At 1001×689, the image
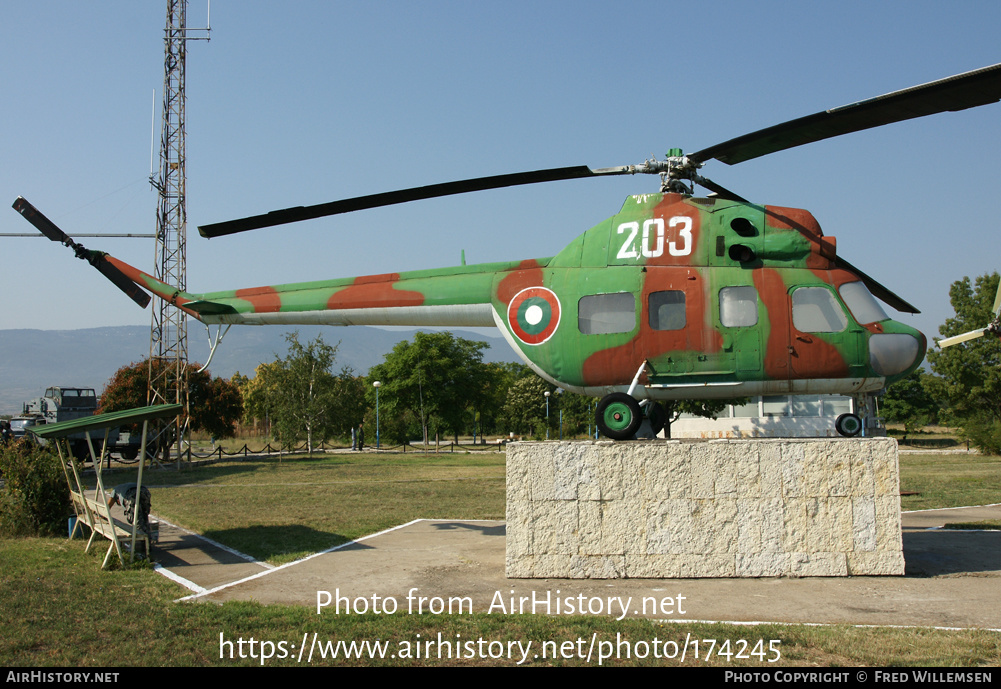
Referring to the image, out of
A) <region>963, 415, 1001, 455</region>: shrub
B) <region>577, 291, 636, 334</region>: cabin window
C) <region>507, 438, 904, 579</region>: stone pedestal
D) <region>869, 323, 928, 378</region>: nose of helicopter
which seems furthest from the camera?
<region>963, 415, 1001, 455</region>: shrub

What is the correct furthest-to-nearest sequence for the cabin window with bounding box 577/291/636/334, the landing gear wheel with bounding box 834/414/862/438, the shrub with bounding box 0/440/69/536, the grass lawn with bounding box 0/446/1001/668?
the shrub with bounding box 0/440/69/536 → the landing gear wheel with bounding box 834/414/862/438 → the cabin window with bounding box 577/291/636/334 → the grass lawn with bounding box 0/446/1001/668

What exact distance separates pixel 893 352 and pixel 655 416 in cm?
319

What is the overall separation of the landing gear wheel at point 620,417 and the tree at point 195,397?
94.7 ft

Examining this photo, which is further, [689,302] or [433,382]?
[433,382]

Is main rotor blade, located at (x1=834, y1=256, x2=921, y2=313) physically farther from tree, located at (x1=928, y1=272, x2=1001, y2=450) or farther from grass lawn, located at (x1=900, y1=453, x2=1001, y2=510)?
tree, located at (x1=928, y1=272, x2=1001, y2=450)

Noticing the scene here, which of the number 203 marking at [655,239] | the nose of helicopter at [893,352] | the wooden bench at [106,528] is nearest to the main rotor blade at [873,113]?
the number 203 marking at [655,239]

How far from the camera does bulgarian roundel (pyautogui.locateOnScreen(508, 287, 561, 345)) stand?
10.2 metres

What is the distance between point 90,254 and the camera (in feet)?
43.5

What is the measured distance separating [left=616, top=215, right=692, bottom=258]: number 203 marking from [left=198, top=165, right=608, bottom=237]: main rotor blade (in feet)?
2.64

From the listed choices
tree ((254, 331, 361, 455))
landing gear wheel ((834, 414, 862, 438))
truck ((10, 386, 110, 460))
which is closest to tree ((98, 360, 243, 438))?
truck ((10, 386, 110, 460))

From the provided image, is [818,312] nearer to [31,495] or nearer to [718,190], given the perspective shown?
[718,190]

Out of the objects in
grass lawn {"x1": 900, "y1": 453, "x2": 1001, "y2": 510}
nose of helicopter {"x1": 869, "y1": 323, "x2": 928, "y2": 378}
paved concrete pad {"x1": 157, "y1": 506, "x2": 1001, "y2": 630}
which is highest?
nose of helicopter {"x1": 869, "y1": 323, "x2": 928, "y2": 378}

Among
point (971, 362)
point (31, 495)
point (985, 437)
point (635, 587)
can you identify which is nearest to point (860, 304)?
point (635, 587)
